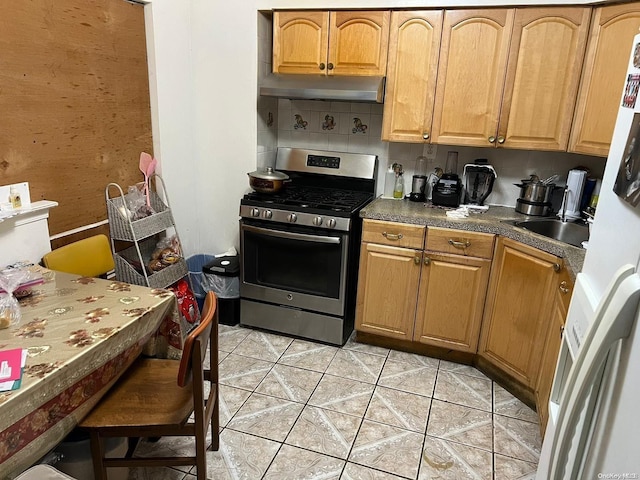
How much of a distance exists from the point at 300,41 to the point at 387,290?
161 centimetres

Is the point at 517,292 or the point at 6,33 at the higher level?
the point at 6,33

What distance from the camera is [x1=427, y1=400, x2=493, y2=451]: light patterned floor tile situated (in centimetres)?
214

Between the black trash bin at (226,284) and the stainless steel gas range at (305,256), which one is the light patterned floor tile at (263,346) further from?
the black trash bin at (226,284)

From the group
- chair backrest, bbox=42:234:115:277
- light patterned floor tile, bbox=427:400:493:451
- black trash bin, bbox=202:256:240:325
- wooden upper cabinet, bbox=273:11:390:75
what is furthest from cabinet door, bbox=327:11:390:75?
light patterned floor tile, bbox=427:400:493:451

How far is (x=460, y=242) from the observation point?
8.36ft

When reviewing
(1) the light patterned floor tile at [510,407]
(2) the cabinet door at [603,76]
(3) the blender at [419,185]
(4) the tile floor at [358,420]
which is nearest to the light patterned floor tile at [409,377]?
(4) the tile floor at [358,420]

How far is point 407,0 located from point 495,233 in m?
1.40

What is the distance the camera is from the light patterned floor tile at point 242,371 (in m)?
2.49

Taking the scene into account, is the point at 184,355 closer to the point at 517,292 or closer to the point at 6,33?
the point at 6,33

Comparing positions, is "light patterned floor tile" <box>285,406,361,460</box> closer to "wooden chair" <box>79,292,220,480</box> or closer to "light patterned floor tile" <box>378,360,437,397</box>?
"light patterned floor tile" <box>378,360,437,397</box>

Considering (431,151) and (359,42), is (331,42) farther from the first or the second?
(431,151)

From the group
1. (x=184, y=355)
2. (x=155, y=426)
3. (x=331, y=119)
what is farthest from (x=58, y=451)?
(x=331, y=119)

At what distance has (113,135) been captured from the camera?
2.55 meters

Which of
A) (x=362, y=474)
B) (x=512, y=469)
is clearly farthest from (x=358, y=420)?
(x=512, y=469)
